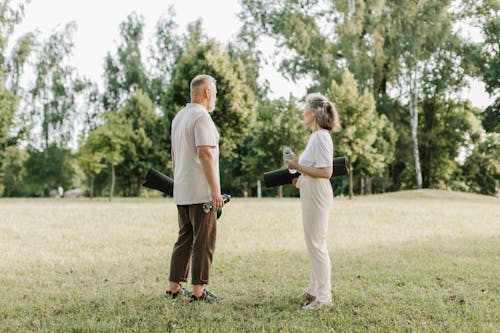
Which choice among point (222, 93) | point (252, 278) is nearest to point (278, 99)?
point (222, 93)

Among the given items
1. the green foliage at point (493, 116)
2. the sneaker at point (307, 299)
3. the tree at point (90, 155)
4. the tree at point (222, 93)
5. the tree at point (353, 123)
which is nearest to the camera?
the sneaker at point (307, 299)

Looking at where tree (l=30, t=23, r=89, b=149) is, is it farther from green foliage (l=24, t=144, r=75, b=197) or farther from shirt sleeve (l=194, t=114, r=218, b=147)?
shirt sleeve (l=194, t=114, r=218, b=147)

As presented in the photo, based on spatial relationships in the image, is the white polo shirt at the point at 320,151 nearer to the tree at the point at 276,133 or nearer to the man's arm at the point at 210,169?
the man's arm at the point at 210,169

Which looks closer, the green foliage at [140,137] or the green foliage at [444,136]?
the green foliage at [444,136]

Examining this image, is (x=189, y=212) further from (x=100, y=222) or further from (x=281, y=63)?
(x=281, y=63)

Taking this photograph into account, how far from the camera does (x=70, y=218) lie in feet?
55.4

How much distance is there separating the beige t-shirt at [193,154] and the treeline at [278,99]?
82.4ft

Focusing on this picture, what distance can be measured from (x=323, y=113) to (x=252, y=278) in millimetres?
3137

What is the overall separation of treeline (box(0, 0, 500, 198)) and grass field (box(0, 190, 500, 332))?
17137 millimetres

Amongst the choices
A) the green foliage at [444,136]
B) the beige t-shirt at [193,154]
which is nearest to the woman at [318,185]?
the beige t-shirt at [193,154]

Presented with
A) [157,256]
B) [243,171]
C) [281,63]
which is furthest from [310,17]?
[157,256]

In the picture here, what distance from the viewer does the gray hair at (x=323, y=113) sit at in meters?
5.77

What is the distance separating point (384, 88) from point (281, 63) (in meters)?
8.64

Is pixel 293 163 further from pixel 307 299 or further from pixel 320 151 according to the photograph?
pixel 307 299
